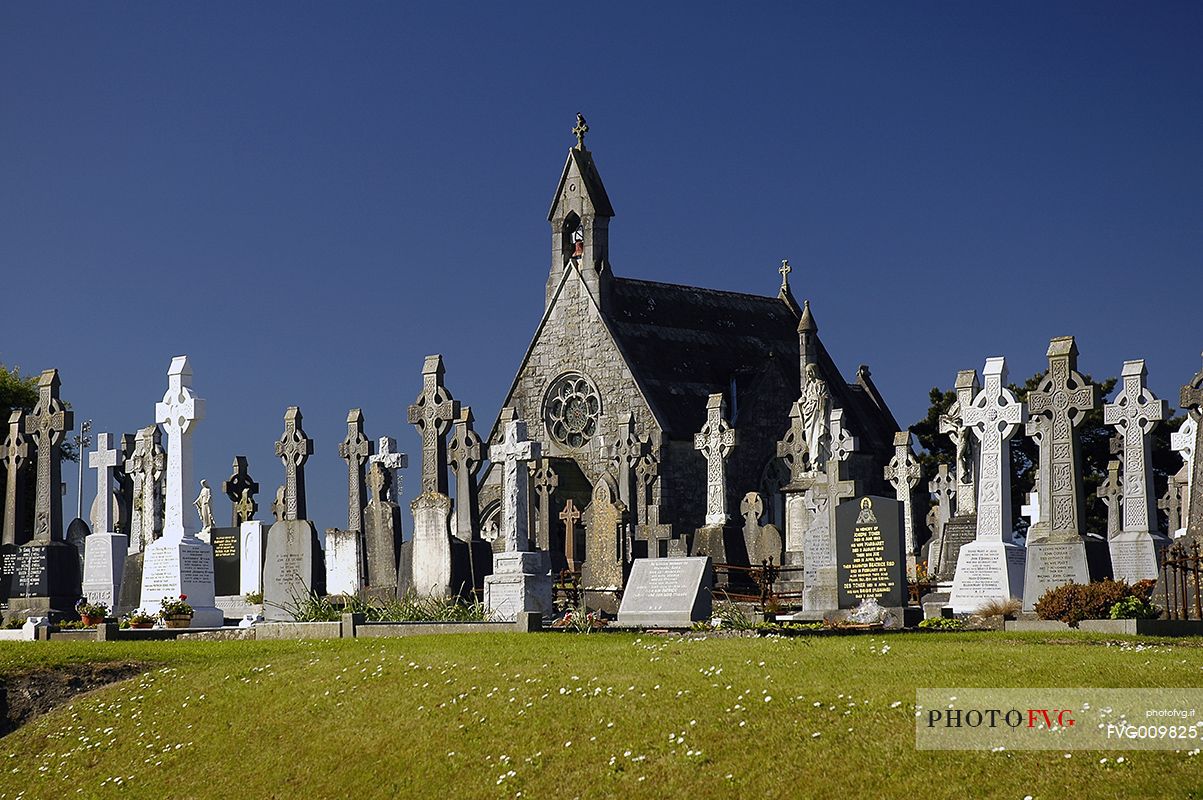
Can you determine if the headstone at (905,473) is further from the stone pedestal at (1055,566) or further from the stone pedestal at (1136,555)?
the stone pedestal at (1055,566)

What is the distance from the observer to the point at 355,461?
1401 inches

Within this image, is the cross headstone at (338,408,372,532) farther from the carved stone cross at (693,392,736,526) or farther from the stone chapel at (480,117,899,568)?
the stone chapel at (480,117,899,568)

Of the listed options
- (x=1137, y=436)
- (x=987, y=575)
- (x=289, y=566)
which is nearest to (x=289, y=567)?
(x=289, y=566)

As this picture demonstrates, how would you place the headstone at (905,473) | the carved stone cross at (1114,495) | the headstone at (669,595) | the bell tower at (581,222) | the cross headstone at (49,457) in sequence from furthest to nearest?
the bell tower at (581,222)
the carved stone cross at (1114,495)
the headstone at (905,473)
the cross headstone at (49,457)
the headstone at (669,595)

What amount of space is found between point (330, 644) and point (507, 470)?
27.5ft

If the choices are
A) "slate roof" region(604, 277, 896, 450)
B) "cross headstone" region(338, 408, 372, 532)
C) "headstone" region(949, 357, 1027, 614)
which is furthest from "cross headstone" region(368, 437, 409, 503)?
"slate roof" region(604, 277, 896, 450)

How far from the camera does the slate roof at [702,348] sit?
199ft

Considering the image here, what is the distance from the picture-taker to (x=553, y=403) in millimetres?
62750

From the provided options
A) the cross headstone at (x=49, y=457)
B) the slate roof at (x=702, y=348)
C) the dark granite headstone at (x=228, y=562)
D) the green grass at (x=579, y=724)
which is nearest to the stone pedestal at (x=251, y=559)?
the dark granite headstone at (x=228, y=562)

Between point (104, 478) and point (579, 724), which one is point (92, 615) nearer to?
point (104, 478)

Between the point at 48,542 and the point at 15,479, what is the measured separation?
8.52 ft

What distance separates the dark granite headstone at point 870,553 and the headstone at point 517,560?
189 inches

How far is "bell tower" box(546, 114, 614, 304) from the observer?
208ft

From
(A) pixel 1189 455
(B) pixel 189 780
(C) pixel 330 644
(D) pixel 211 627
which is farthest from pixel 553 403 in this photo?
(B) pixel 189 780
